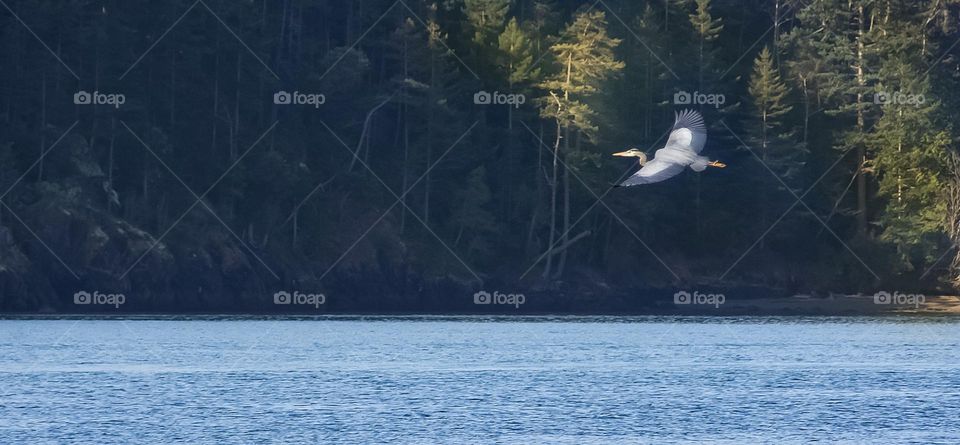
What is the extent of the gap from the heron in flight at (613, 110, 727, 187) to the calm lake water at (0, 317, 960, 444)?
533 centimetres

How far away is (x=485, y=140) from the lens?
96.4 metres

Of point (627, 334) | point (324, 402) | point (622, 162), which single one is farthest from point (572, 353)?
point (622, 162)

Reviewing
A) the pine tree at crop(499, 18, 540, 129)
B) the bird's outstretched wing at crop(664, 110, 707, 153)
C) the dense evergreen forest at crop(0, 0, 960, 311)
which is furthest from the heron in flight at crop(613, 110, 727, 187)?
the pine tree at crop(499, 18, 540, 129)

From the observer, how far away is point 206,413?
41625mm

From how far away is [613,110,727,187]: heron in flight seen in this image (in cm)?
5075

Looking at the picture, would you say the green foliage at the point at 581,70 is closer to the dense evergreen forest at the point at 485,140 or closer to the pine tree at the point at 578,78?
the pine tree at the point at 578,78

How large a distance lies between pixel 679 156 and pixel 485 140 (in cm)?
4416

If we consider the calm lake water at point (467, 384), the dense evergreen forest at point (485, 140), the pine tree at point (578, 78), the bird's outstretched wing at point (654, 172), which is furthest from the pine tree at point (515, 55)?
the bird's outstretched wing at point (654, 172)

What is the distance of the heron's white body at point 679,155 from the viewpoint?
50719 mm

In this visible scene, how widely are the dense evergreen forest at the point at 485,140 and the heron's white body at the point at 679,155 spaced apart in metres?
33.8

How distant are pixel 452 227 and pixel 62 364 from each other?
42.3m

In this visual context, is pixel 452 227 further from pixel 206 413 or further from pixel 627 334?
pixel 206 413

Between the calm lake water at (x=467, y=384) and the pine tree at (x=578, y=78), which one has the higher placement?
the pine tree at (x=578, y=78)

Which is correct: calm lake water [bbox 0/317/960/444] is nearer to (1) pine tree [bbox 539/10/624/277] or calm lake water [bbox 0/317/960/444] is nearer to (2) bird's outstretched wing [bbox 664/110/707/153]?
(2) bird's outstretched wing [bbox 664/110/707/153]
